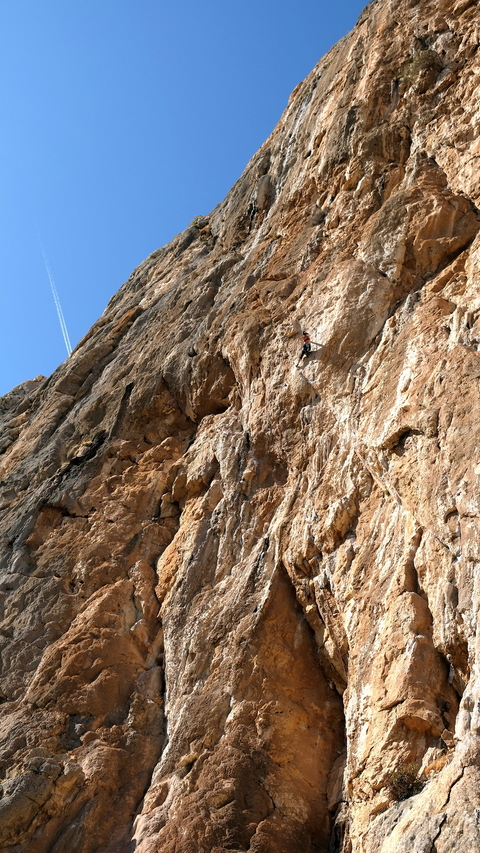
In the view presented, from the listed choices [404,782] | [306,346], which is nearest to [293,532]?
[306,346]

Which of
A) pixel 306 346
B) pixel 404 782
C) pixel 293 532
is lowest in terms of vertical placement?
pixel 404 782

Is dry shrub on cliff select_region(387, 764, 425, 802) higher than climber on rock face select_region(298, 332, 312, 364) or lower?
lower

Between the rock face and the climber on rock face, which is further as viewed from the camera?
the climber on rock face

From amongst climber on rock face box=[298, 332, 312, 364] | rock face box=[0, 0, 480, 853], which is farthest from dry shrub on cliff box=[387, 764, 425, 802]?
climber on rock face box=[298, 332, 312, 364]

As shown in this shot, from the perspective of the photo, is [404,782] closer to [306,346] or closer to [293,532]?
[293,532]

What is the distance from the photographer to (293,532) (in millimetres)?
12570

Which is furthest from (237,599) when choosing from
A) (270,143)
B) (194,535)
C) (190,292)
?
(270,143)

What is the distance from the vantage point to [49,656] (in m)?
14.5

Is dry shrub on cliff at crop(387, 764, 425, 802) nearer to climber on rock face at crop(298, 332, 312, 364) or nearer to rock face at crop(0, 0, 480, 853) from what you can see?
rock face at crop(0, 0, 480, 853)

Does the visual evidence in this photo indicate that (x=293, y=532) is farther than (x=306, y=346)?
No

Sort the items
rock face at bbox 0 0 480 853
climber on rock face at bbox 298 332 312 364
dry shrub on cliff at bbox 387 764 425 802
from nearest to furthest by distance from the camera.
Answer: dry shrub on cliff at bbox 387 764 425 802 < rock face at bbox 0 0 480 853 < climber on rock face at bbox 298 332 312 364

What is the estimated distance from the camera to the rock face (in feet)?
30.7

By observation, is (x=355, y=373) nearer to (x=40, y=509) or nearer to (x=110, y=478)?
(x=110, y=478)

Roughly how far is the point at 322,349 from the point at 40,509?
8.60m
